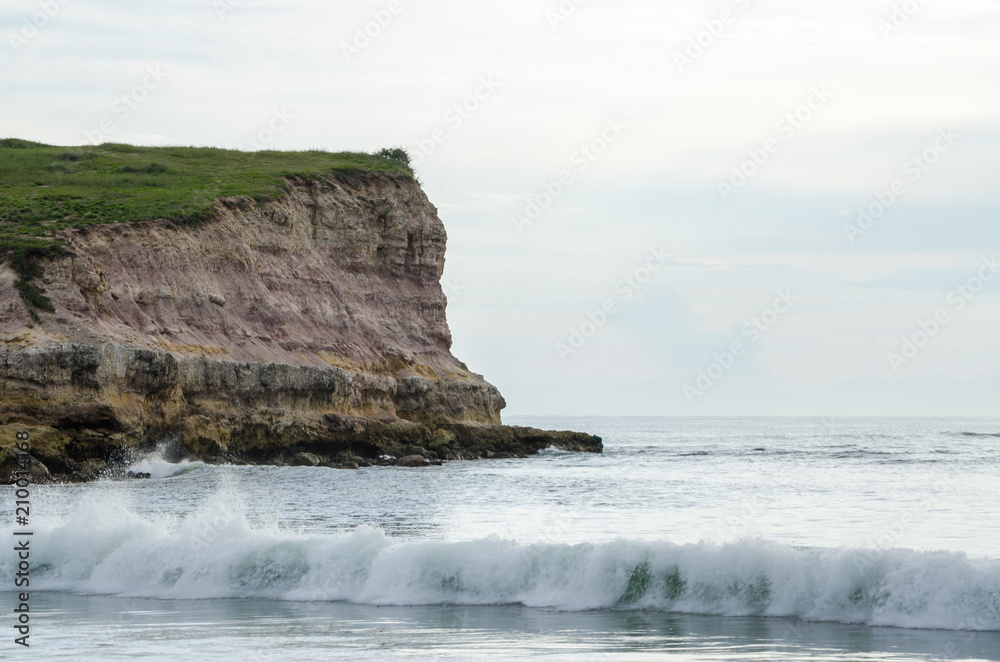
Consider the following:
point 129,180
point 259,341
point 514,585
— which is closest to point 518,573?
point 514,585

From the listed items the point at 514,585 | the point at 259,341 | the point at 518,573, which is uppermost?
the point at 259,341

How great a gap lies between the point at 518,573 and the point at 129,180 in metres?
41.0

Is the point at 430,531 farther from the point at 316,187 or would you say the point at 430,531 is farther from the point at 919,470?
the point at 316,187

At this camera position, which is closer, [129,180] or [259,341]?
[259,341]

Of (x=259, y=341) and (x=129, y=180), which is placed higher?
(x=129, y=180)

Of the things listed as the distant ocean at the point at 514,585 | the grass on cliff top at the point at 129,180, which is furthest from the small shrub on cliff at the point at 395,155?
the distant ocean at the point at 514,585

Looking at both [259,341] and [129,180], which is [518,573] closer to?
[259,341]

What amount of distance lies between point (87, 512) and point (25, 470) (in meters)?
14.8

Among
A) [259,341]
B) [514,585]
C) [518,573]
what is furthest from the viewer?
[259,341]

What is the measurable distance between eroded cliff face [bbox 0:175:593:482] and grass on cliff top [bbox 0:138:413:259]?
3.23 feet

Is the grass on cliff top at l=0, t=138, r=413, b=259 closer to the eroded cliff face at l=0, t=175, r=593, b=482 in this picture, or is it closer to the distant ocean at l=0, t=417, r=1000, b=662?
the eroded cliff face at l=0, t=175, r=593, b=482

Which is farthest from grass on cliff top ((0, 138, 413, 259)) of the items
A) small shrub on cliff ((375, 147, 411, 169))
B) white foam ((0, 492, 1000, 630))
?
white foam ((0, 492, 1000, 630))

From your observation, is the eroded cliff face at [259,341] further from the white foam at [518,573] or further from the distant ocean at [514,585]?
the white foam at [518,573]

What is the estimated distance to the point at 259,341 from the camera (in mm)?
42969
